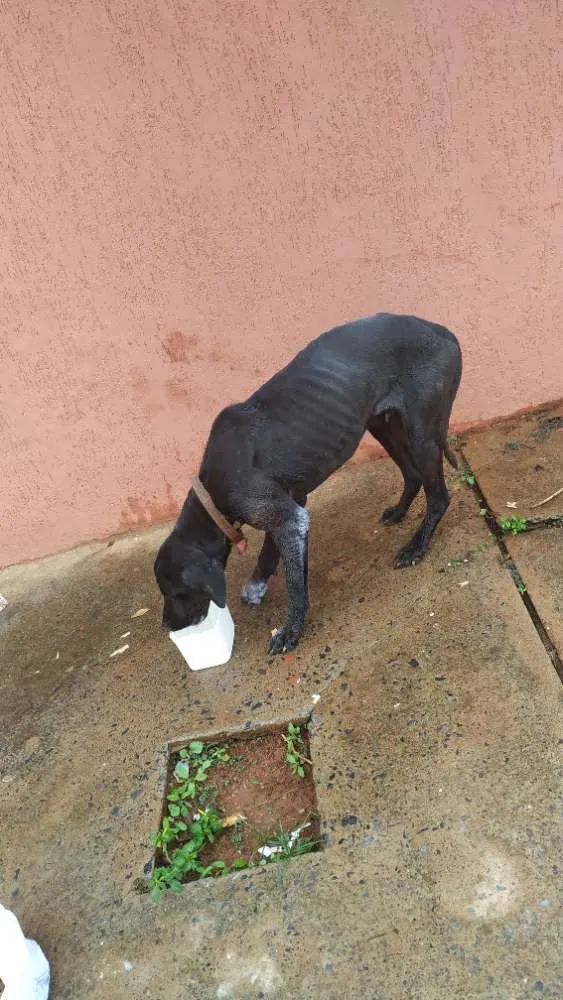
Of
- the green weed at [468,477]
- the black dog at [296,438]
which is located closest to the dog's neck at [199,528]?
the black dog at [296,438]

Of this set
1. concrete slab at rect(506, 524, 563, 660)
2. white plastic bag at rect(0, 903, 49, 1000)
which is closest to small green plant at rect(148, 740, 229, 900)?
white plastic bag at rect(0, 903, 49, 1000)

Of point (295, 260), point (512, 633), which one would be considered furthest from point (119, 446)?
point (512, 633)

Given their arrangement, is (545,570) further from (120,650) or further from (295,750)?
(120,650)

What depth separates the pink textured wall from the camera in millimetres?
3314

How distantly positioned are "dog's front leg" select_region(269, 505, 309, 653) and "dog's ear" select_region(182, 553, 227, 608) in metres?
0.31

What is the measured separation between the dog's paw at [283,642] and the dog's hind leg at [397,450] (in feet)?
3.18

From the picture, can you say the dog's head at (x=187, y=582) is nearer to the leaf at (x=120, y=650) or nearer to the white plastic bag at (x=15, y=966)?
the leaf at (x=120, y=650)

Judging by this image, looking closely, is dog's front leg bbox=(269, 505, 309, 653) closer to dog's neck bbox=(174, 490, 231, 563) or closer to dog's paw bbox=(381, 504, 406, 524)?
dog's neck bbox=(174, 490, 231, 563)

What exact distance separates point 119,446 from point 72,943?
2640 mm

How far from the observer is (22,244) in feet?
A: 11.8

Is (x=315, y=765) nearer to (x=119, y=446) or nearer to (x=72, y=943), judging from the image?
→ (x=72, y=943)

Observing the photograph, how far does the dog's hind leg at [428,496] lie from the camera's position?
10.1ft

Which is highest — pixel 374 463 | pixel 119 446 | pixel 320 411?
pixel 320 411

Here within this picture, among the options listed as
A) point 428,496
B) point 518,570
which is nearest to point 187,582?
point 428,496
